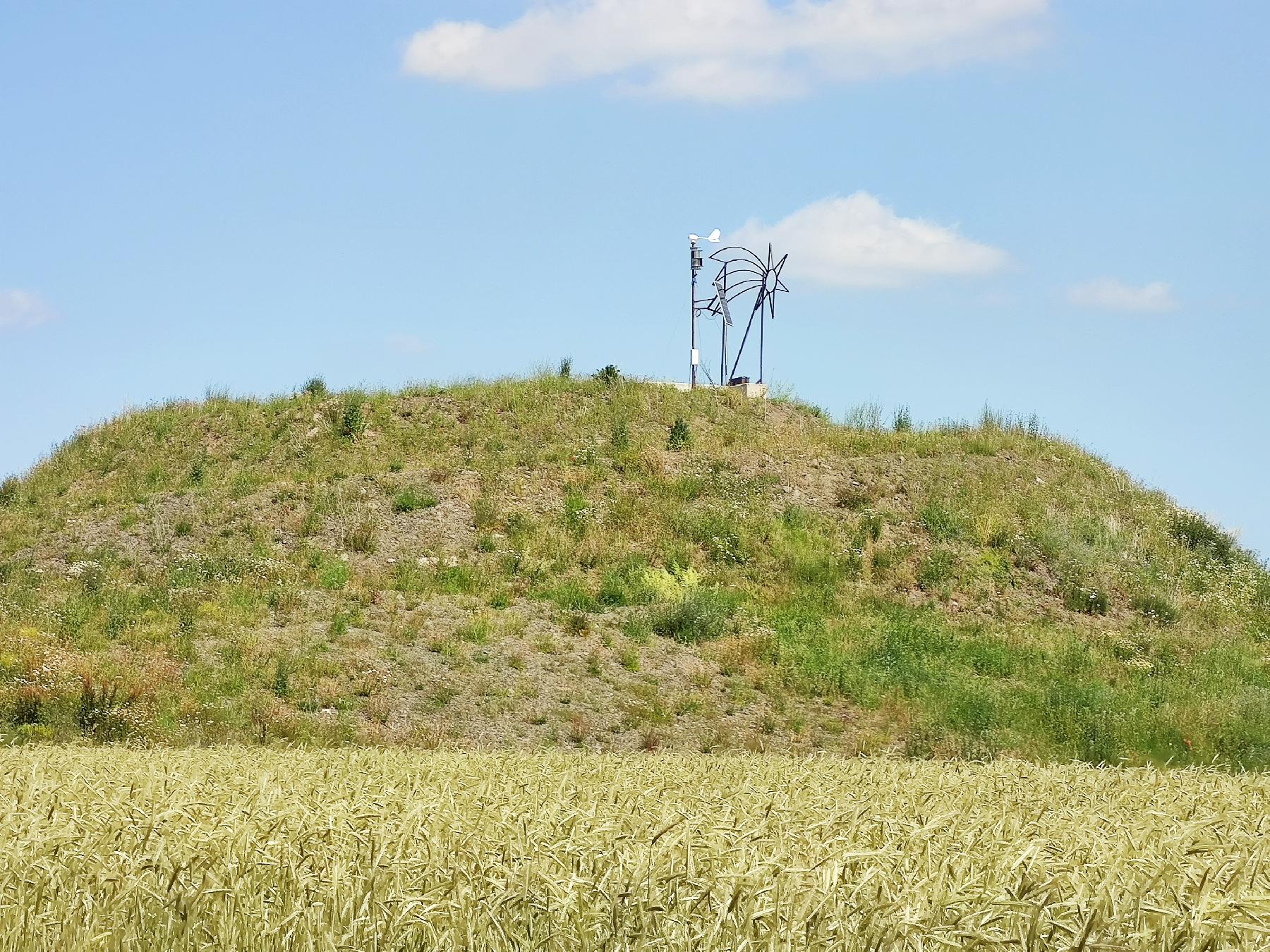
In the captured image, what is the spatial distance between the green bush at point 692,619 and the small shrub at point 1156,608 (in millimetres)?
8400

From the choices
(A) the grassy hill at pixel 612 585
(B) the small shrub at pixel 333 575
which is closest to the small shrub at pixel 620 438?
(A) the grassy hill at pixel 612 585

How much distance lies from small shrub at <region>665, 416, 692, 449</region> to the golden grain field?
23.5 metres

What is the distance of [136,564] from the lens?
2311cm

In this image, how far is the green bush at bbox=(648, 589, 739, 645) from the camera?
21125 mm

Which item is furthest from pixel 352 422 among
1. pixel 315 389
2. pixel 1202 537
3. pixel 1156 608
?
pixel 1202 537

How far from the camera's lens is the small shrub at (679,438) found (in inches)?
1145

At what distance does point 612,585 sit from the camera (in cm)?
2270

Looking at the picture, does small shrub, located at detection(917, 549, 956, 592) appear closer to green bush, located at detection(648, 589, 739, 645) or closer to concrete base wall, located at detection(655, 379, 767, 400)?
green bush, located at detection(648, 589, 739, 645)

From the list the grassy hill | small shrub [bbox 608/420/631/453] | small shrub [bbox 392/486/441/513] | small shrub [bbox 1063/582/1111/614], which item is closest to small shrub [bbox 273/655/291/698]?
the grassy hill

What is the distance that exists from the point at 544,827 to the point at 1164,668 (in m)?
19.6

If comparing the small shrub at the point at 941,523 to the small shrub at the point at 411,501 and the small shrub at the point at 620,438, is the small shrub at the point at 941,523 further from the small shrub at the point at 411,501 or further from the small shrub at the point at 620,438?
the small shrub at the point at 411,501

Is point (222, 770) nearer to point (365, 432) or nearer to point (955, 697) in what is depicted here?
point (955, 697)

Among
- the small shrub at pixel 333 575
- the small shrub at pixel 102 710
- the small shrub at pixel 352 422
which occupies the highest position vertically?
the small shrub at pixel 352 422

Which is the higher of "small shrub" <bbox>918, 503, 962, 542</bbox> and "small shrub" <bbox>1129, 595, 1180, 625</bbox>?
"small shrub" <bbox>918, 503, 962, 542</bbox>
